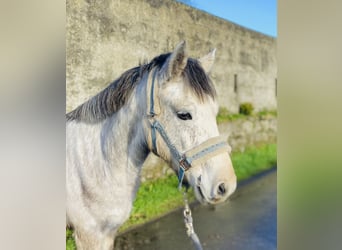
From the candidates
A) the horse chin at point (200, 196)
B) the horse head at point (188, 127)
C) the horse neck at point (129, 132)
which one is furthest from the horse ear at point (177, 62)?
the horse chin at point (200, 196)

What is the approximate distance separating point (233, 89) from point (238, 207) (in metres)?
0.59

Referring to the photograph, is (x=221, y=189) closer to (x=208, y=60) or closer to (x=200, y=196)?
(x=200, y=196)

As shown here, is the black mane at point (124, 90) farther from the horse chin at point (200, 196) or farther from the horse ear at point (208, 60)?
the horse chin at point (200, 196)

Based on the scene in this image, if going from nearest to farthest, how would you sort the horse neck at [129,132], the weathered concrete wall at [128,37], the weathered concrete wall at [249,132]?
1. the horse neck at [129,132]
2. the weathered concrete wall at [128,37]
3. the weathered concrete wall at [249,132]

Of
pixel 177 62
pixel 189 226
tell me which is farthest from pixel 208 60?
pixel 189 226

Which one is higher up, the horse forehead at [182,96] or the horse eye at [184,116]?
the horse forehead at [182,96]

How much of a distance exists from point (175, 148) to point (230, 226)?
0.64 m

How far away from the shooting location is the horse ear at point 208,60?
1.56 meters

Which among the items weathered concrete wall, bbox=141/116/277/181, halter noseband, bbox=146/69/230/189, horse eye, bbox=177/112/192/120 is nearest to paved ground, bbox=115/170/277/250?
weathered concrete wall, bbox=141/116/277/181

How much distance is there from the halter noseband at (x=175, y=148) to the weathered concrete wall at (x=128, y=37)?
0.22 meters
